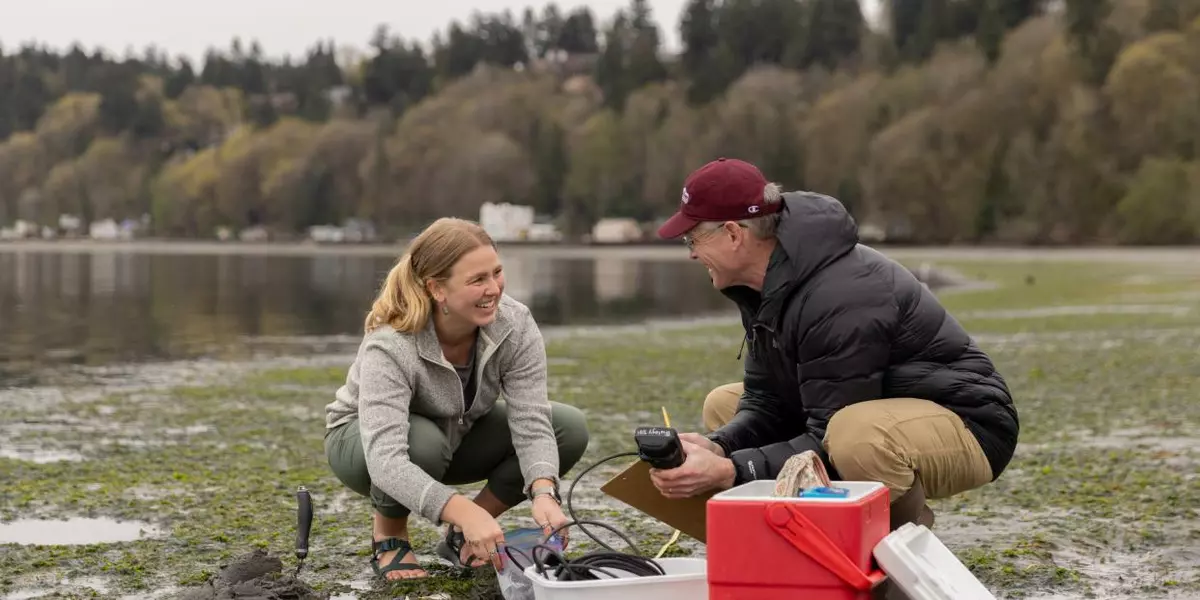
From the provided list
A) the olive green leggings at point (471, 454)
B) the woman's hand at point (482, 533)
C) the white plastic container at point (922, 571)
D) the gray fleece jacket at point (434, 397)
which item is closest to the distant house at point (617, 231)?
the olive green leggings at point (471, 454)

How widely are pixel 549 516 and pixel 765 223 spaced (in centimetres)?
126

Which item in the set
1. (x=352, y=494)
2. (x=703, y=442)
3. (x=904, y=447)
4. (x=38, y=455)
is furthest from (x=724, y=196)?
(x=38, y=455)

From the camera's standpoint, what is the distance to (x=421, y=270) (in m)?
5.23

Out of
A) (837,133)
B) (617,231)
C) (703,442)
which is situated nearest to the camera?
(703,442)

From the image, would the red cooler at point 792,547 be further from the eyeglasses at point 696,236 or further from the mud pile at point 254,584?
the mud pile at point 254,584

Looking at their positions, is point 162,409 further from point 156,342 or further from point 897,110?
point 897,110

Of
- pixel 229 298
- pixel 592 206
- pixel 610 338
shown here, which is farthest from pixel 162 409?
pixel 592 206

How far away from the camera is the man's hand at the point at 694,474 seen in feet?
14.9

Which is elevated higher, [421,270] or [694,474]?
[421,270]

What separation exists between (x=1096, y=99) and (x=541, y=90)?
99.8 m

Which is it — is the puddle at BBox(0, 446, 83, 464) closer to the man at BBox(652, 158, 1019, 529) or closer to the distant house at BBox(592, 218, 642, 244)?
the man at BBox(652, 158, 1019, 529)

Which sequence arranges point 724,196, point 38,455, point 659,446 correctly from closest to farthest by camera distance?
point 659,446, point 724,196, point 38,455

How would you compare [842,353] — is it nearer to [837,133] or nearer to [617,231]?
[837,133]

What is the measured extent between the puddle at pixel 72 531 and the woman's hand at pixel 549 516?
228cm
